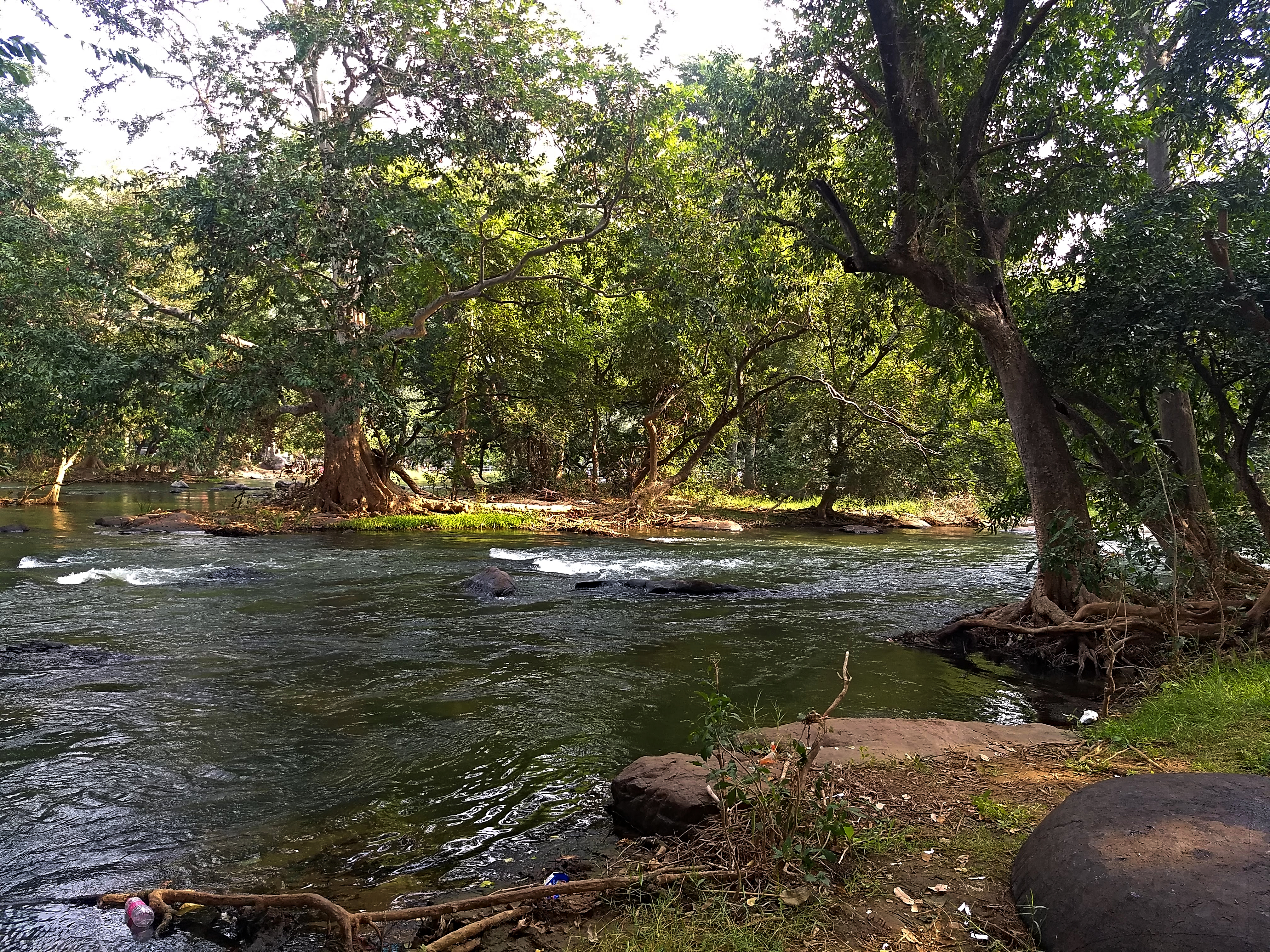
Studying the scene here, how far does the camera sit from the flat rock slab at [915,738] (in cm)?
540

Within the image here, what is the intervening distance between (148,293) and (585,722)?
21.4m

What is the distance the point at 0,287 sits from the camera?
16484 mm

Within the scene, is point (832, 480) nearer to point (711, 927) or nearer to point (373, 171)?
point (373, 171)

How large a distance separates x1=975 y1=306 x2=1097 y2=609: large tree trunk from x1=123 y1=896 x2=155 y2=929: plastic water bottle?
9.03 m

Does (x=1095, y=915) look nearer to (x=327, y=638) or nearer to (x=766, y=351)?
(x=327, y=638)

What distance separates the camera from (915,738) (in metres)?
5.80

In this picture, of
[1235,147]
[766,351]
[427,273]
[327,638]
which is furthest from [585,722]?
[766,351]

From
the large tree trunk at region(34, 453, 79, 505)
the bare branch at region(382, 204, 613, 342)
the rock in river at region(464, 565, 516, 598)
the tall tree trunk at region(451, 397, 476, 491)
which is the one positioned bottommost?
the rock in river at region(464, 565, 516, 598)

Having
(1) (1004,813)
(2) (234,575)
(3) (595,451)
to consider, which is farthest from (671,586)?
(3) (595,451)

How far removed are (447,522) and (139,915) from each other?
19.8 m

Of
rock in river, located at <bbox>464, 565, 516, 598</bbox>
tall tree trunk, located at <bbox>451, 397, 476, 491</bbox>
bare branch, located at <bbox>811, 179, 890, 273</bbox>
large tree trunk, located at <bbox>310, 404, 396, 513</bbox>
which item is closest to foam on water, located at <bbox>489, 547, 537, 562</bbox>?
rock in river, located at <bbox>464, 565, 516, 598</bbox>

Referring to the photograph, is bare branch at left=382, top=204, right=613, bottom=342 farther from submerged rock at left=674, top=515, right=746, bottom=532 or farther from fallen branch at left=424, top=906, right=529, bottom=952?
fallen branch at left=424, top=906, right=529, bottom=952

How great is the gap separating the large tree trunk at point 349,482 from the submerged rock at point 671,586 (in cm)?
1147

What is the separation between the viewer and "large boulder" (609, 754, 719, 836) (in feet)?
13.9
